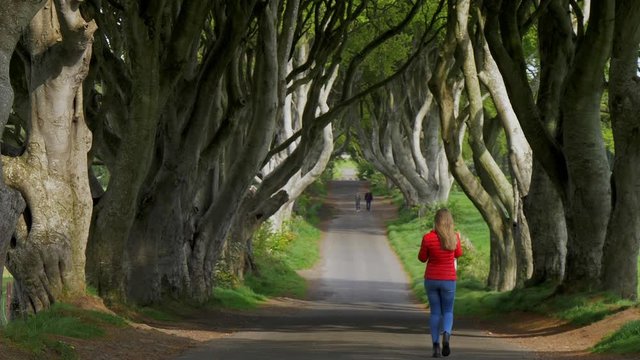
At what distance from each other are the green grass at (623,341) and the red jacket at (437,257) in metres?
2.27

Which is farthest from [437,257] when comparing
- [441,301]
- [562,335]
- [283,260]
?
[283,260]

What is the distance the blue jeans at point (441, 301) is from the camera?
12.4m

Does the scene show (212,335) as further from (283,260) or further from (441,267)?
(283,260)

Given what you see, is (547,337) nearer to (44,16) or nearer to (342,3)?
(44,16)

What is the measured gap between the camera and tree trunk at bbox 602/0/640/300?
17.2 meters

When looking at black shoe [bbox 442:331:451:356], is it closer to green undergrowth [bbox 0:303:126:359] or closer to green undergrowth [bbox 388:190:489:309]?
green undergrowth [bbox 0:303:126:359]

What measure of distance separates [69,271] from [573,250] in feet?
28.5

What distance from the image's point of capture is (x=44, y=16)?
14242mm

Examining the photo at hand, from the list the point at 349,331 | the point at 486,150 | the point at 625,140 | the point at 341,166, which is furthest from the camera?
the point at 341,166

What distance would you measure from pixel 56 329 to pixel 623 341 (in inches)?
245

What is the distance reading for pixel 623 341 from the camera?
45.2 feet

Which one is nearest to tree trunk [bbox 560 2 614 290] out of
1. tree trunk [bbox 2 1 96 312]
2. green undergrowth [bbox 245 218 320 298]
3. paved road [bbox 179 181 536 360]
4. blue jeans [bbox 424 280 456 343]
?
paved road [bbox 179 181 536 360]

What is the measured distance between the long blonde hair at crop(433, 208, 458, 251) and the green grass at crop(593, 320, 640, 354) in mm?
2403

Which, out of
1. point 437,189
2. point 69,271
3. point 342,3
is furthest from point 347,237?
point 69,271
